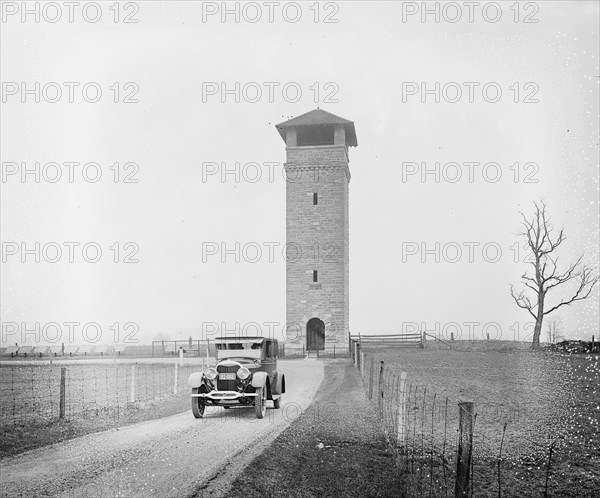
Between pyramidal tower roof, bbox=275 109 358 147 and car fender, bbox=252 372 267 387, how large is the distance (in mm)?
30094

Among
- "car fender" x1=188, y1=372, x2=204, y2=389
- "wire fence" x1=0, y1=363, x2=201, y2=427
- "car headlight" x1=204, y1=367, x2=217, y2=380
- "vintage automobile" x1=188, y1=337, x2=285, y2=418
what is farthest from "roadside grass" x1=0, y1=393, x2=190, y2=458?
"car headlight" x1=204, y1=367, x2=217, y2=380

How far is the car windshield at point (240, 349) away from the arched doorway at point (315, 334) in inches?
1057

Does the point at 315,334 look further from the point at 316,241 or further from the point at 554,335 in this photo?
the point at 554,335

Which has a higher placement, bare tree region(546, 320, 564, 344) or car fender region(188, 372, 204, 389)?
car fender region(188, 372, 204, 389)

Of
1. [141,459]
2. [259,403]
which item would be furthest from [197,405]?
[141,459]

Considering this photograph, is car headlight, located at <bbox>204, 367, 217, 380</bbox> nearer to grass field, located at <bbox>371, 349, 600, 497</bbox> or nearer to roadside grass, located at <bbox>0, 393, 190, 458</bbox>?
roadside grass, located at <bbox>0, 393, 190, 458</bbox>

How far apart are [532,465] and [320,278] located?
102 feet

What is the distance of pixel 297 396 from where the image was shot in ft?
63.9

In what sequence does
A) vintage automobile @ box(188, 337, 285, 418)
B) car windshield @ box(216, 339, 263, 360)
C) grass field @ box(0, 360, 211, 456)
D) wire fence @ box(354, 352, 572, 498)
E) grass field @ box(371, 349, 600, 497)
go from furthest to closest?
car windshield @ box(216, 339, 263, 360), vintage automobile @ box(188, 337, 285, 418), grass field @ box(0, 360, 211, 456), grass field @ box(371, 349, 600, 497), wire fence @ box(354, 352, 572, 498)

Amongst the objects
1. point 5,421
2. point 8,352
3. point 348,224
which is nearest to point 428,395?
point 5,421

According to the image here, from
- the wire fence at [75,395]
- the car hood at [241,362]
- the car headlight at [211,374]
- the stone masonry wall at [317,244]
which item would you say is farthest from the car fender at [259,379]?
the stone masonry wall at [317,244]

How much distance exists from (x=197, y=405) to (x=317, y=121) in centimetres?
3116

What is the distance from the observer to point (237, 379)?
1520 cm

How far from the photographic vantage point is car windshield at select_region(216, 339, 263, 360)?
1617 cm
